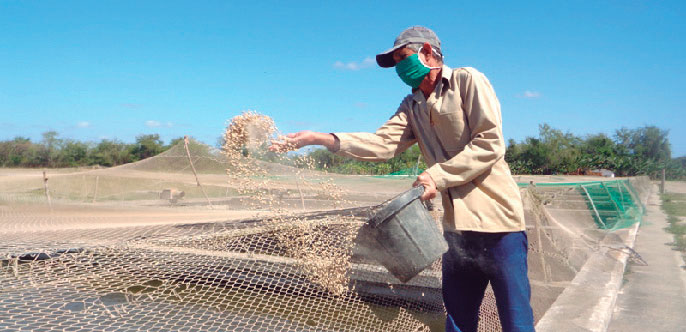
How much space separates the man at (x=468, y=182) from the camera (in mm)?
1894

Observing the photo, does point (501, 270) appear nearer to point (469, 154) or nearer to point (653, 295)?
point (469, 154)

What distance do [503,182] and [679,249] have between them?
611 centimetres

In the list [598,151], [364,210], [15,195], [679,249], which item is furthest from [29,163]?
[598,151]

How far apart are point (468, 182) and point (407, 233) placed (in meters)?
0.32

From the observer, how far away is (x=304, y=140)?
88.7 inches

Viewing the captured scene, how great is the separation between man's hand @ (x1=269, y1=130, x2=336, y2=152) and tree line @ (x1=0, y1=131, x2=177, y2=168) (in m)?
19.1

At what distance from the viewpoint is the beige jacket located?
1.88 meters

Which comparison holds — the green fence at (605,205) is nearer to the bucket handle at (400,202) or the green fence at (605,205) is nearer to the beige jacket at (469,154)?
the beige jacket at (469,154)

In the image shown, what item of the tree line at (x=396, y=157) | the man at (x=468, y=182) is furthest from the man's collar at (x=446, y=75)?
the tree line at (x=396, y=157)

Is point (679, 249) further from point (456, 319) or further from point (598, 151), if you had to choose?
point (598, 151)

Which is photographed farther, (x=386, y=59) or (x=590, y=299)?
(x=590, y=299)

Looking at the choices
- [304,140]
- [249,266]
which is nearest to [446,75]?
[304,140]

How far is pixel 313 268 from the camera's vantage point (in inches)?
113

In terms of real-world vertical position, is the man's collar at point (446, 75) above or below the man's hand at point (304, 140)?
above
